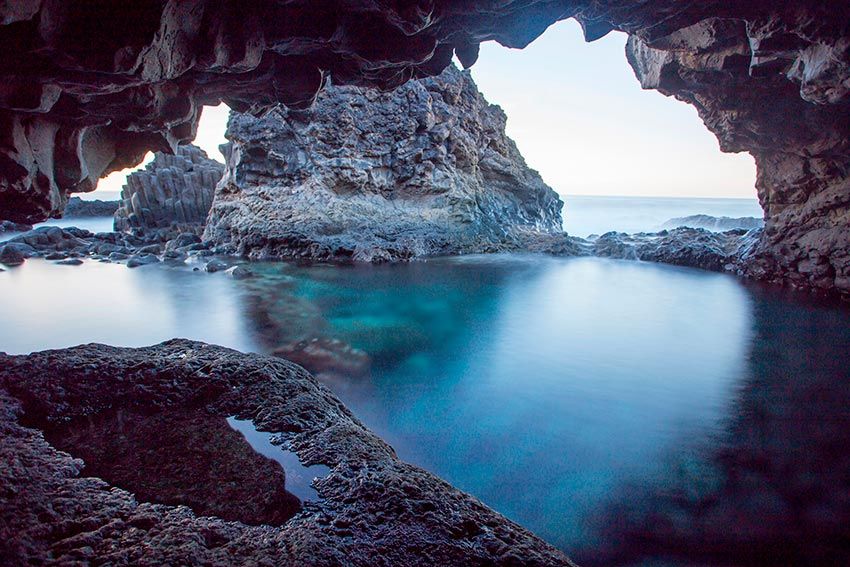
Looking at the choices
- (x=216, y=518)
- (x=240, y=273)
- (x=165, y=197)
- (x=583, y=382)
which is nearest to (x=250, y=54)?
(x=216, y=518)

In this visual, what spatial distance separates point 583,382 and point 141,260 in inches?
492

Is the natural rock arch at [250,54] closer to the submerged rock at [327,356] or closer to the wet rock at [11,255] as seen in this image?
the submerged rock at [327,356]

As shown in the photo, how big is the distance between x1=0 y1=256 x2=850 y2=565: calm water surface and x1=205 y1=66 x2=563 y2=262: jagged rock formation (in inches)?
134

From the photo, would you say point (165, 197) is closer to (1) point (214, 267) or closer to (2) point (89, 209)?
(1) point (214, 267)

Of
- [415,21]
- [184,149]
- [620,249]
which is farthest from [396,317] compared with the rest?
[184,149]

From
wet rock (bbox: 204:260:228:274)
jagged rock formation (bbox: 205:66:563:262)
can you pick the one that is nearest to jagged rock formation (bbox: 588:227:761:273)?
jagged rock formation (bbox: 205:66:563:262)

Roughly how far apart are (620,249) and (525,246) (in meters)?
3.43

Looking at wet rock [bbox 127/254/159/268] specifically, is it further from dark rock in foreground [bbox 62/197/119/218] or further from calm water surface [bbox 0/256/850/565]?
dark rock in foreground [bbox 62/197/119/218]

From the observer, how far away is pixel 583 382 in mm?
5074

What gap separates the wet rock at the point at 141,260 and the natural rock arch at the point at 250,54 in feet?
26.7

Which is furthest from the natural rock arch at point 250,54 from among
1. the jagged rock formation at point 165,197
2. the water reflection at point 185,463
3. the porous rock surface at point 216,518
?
the jagged rock formation at point 165,197

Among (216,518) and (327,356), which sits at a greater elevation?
(216,518)

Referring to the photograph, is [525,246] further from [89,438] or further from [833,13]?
[89,438]

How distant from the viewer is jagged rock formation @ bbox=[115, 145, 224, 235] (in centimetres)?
1900
